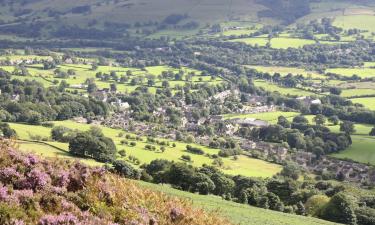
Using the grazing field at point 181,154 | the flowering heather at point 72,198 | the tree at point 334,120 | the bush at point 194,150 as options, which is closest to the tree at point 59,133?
the grazing field at point 181,154

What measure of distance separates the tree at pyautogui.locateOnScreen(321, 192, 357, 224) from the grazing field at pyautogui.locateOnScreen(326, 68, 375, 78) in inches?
4892

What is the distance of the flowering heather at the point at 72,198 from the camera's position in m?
12.1

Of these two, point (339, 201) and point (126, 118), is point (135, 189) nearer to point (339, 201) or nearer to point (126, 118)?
point (339, 201)

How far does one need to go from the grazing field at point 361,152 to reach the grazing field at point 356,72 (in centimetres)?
7132

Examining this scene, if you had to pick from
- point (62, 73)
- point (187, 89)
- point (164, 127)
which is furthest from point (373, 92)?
point (62, 73)

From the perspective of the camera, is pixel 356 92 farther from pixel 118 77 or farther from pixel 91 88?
pixel 91 88

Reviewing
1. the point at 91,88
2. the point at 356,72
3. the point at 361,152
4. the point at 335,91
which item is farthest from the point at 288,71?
the point at 361,152

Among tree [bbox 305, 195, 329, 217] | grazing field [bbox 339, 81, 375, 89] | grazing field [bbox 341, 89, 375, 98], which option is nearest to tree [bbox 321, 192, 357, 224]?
tree [bbox 305, 195, 329, 217]

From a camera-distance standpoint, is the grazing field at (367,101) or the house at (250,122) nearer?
the house at (250,122)

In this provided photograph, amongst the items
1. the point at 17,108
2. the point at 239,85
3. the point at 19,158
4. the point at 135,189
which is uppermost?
the point at 19,158

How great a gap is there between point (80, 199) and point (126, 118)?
100960 millimetres

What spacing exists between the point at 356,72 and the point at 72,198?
540ft

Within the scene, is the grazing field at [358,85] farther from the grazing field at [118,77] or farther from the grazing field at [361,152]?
the grazing field at [361,152]

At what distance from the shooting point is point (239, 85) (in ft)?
515
